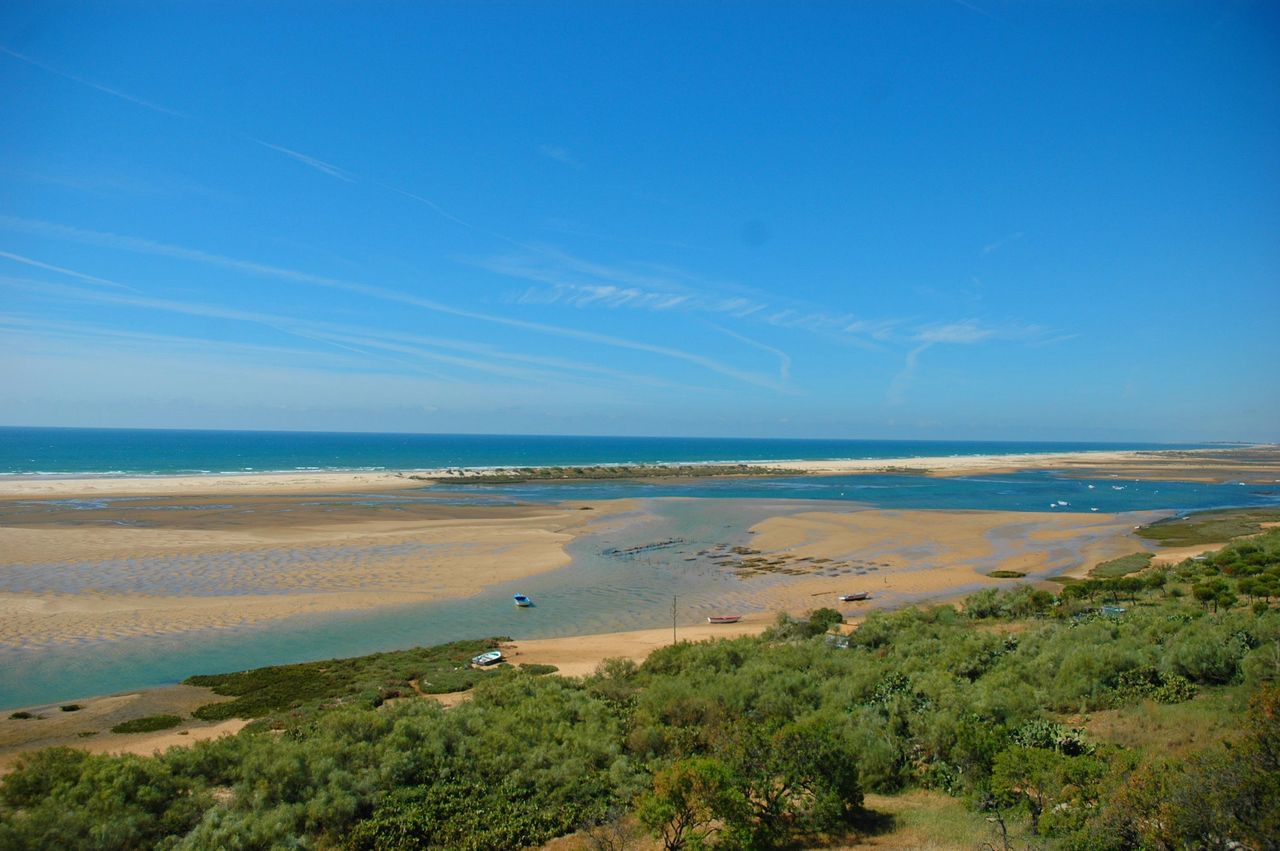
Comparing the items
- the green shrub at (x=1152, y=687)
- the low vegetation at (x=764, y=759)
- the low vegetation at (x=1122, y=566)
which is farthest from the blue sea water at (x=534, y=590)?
the green shrub at (x=1152, y=687)

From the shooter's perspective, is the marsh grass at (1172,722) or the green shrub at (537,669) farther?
the green shrub at (537,669)

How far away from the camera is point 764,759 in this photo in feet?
32.8

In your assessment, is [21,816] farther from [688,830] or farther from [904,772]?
[904,772]

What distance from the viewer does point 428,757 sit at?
1133cm

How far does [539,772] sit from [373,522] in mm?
41151

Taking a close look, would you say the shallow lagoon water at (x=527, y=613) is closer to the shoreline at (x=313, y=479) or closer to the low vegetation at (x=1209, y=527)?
the low vegetation at (x=1209, y=527)

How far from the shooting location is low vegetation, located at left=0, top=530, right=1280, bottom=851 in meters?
8.41

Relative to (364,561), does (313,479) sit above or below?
above

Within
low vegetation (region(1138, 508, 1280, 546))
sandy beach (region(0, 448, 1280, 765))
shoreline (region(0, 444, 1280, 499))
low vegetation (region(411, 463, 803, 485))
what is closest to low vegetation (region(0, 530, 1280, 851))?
sandy beach (region(0, 448, 1280, 765))

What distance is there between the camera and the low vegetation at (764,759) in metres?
8.41

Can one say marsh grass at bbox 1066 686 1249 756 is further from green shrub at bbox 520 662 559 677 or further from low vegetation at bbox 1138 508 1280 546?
low vegetation at bbox 1138 508 1280 546

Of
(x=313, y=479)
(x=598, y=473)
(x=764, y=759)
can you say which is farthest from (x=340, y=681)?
(x=598, y=473)

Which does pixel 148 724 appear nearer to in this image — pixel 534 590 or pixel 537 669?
pixel 537 669

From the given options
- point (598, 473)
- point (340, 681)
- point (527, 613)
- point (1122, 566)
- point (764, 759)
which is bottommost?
point (527, 613)
